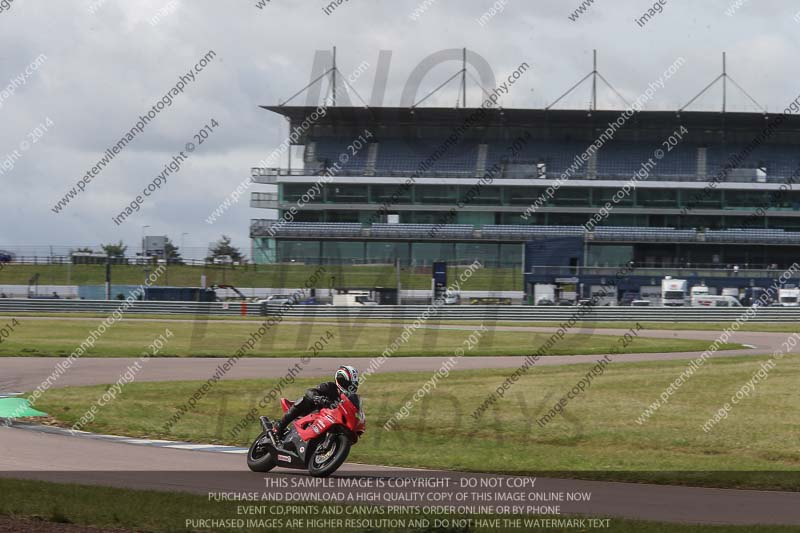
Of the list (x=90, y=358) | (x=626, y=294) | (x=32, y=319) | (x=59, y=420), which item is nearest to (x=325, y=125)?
(x=626, y=294)

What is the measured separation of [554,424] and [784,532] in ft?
25.5

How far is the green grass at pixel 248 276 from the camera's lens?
6469 centimetres

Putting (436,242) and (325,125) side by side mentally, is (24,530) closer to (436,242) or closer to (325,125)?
(436,242)

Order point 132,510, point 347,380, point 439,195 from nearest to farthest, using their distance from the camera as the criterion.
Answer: point 132,510 → point 347,380 → point 439,195

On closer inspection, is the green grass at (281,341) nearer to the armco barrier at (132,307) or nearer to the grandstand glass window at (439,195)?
the armco barrier at (132,307)

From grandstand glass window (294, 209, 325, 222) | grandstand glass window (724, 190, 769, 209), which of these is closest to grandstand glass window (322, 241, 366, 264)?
grandstand glass window (294, 209, 325, 222)

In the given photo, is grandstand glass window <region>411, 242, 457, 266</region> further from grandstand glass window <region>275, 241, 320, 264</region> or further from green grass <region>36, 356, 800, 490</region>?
green grass <region>36, 356, 800, 490</region>

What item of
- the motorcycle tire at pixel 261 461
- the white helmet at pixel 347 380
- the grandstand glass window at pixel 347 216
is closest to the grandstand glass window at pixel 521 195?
the grandstand glass window at pixel 347 216

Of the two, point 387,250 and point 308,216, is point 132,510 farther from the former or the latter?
point 308,216

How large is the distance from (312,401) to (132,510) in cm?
265

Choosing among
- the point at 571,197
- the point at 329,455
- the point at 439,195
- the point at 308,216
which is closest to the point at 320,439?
the point at 329,455

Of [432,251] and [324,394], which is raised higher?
[432,251]

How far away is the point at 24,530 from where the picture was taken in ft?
27.0

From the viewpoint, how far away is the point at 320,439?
10898 millimetres
